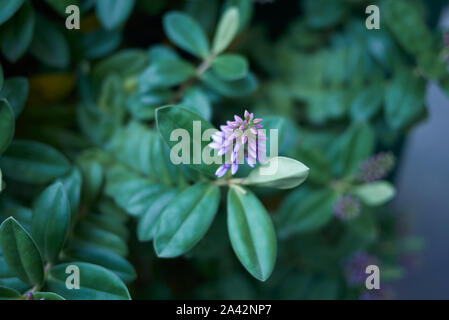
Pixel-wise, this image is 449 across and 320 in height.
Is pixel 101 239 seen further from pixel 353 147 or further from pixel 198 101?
pixel 353 147

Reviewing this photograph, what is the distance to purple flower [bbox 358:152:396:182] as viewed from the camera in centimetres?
85

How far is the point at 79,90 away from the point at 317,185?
447 millimetres

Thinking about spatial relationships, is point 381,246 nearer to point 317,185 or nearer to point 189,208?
point 317,185

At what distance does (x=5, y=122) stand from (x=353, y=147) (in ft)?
1.82

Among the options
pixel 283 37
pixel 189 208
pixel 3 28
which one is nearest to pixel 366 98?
pixel 283 37

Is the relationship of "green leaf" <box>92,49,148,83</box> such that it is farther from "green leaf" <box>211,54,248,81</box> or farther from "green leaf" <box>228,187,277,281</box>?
"green leaf" <box>228,187,277,281</box>

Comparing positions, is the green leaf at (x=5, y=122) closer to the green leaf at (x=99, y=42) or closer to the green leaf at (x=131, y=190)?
the green leaf at (x=131, y=190)

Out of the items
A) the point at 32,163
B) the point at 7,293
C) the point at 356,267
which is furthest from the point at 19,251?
the point at 356,267

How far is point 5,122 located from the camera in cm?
60

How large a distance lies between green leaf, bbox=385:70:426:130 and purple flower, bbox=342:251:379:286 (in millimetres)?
265

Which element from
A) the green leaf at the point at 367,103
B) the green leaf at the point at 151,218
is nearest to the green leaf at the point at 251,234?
the green leaf at the point at 151,218

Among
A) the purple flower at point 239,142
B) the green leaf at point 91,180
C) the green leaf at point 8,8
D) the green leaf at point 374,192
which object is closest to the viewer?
the purple flower at point 239,142

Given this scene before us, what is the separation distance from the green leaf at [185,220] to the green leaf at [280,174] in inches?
2.1

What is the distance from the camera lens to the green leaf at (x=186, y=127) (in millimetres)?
555
